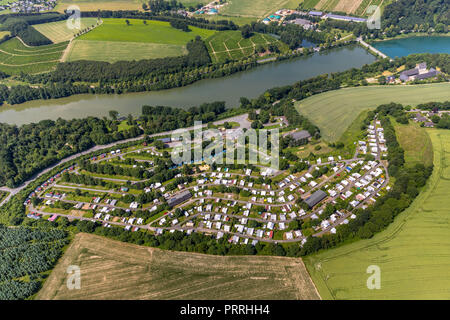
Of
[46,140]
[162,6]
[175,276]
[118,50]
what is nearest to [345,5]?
[162,6]

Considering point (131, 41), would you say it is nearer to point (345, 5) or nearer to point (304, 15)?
point (304, 15)

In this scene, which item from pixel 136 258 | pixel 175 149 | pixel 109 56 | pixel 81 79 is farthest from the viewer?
pixel 109 56

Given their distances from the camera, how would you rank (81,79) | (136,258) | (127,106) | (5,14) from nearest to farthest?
(136,258) < (127,106) < (81,79) < (5,14)

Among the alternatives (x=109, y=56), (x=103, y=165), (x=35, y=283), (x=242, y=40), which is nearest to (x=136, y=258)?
(x=35, y=283)

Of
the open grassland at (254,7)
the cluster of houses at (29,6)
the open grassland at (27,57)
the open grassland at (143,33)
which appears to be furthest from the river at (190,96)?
the cluster of houses at (29,6)

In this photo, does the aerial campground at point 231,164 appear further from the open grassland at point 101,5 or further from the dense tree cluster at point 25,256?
the open grassland at point 101,5

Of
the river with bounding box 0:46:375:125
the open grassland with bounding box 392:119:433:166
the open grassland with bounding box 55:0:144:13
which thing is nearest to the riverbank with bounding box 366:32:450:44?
the river with bounding box 0:46:375:125

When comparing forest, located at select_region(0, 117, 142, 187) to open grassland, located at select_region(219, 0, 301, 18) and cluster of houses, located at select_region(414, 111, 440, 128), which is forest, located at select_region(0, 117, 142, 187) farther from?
open grassland, located at select_region(219, 0, 301, 18)
